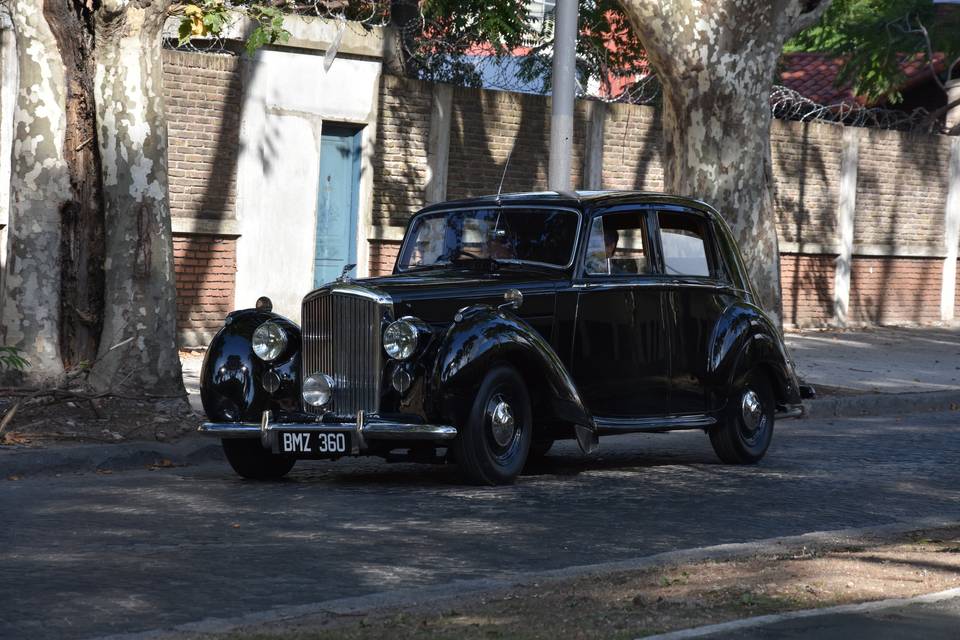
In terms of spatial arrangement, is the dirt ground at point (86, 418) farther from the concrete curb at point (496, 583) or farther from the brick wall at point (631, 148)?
the brick wall at point (631, 148)

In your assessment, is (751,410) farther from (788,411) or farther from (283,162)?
(283,162)

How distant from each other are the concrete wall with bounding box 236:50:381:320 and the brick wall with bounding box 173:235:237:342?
0.53ft

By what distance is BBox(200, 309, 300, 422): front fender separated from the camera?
9.44m

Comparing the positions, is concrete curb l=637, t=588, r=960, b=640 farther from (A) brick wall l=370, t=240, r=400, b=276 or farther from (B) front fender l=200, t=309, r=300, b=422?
(A) brick wall l=370, t=240, r=400, b=276

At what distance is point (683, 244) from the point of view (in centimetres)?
1099

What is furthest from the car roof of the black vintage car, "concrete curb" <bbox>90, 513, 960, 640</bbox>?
"concrete curb" <bbox>90, 513, 960, 640</bbox>

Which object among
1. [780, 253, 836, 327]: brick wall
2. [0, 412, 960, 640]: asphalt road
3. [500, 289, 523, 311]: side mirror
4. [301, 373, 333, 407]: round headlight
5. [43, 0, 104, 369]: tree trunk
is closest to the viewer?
[0, 412, 960, 640]: asphalt road

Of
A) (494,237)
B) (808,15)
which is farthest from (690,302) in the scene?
(808,15)

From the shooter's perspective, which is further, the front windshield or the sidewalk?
the sidewalk

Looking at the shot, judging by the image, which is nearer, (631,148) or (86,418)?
(86,418)

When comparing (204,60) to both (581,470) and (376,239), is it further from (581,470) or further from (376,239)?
(581,470)

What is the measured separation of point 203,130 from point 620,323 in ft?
27.3

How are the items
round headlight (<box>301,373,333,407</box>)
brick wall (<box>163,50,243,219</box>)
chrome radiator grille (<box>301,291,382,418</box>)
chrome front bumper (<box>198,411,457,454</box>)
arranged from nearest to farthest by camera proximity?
chrome front bumper (<box>198,411,457,454</box>) → chrome radiator grille (<box>301,291,382,418</box>) → round headlight (<box>301,373,333,407</box>) → brick wall (<box>163,50,243,219</box>)

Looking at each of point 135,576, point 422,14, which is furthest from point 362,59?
point 135,576
